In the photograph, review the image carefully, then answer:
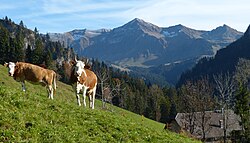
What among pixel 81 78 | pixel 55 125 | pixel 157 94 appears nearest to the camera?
pixel 55 125

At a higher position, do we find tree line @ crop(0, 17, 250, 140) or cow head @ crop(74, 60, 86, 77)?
cow head @ crop(74, 60, 86, 77)

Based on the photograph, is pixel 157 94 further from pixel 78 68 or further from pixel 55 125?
pixel 55 125

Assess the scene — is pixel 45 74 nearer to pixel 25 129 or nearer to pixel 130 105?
pixel 25 129

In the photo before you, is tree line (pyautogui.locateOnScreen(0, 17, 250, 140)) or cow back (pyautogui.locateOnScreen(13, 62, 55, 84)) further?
tree line (pyautogui.locateOnScreen(0, 17, 250, 140))

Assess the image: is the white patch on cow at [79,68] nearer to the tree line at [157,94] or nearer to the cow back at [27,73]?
the cow back at [27,73]

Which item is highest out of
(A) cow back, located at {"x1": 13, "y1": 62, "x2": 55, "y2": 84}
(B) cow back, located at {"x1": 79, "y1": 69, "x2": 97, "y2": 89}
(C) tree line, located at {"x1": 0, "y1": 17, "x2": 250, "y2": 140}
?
(A) cow back, located at {"x1": 13, "y1": 62, "x2": 55, "y2": 84}

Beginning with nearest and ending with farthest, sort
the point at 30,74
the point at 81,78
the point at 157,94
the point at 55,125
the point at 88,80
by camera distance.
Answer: the point at 55,125 → the point at 30,74 → the point at 81,78 → the point at 88,80 → the point at 157,94

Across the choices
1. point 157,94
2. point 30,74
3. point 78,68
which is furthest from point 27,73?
point 157,94

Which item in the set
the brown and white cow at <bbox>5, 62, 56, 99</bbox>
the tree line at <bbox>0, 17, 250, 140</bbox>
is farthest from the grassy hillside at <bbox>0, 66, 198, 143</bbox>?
the tree line at <bbox>0, 17, 250, 140</bbox>

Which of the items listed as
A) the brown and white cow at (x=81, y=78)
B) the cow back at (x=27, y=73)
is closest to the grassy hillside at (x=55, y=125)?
the brown and white cow at (x=81, y=78)

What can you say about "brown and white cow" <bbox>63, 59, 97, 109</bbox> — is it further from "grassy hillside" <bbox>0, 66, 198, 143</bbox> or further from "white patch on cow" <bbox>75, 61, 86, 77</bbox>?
"grassy hillside" <bbox>0, 66, 198, 143</bbox>

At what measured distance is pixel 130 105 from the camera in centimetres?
15850

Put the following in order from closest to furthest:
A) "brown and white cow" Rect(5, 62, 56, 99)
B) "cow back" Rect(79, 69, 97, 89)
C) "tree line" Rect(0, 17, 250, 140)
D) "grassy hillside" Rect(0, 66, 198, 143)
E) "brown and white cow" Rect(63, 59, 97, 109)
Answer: "grassy hillside" Rect(0, 66, 198, 143), "brown and white cow" Rect(5, 62, 56, 99), "brown and white cow" Rect(63, 59, 97, 109), "cow back" Rect(79, 69, 97, 89), "tree line" Rect(0, 17, 250, 140)

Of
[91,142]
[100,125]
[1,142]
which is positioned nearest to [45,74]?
[100,125]
